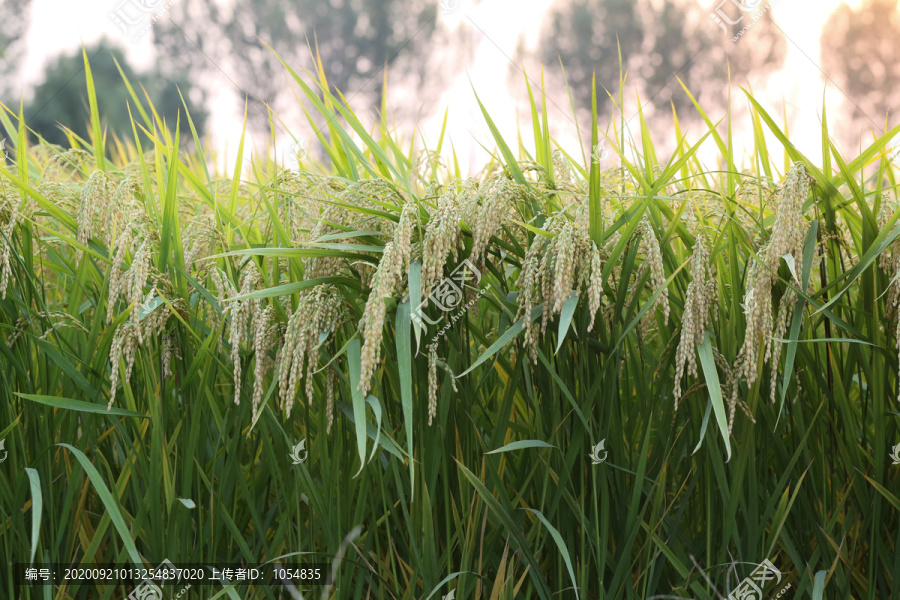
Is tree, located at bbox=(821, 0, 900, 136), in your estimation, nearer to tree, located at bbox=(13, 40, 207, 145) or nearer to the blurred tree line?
the blurred tree line

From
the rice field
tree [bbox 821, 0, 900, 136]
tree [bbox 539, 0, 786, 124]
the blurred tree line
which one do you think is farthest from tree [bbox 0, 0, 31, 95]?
tree [bbox 821, 0, 900, 136]

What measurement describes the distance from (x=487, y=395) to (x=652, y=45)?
27.0 meters

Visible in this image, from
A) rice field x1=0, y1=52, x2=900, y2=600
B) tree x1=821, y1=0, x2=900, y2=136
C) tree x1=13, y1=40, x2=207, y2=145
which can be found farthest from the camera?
tree x1=821, y1=0, x2=900, y2=136

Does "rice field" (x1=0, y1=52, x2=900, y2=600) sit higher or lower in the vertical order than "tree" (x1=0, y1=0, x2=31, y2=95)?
lower

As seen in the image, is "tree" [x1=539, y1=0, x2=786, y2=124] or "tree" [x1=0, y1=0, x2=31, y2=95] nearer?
"tree" [x1=0, y1=0, x2=31, y2=95]

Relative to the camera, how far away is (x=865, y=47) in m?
24.0

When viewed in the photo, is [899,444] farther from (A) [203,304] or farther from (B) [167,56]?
(B) [167,56]

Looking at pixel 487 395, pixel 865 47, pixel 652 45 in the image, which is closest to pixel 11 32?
pixel 652 45

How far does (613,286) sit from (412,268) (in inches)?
19.4

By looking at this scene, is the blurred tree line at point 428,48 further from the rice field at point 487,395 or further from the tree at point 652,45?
the rice field at point 487,395

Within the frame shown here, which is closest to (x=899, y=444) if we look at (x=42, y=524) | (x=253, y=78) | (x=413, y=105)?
(x=42, y=524)

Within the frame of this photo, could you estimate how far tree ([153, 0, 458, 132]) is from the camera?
77.7 feet

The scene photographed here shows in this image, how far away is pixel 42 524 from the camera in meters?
1.54

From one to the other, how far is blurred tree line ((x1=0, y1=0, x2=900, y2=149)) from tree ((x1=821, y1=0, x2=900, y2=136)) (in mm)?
37
